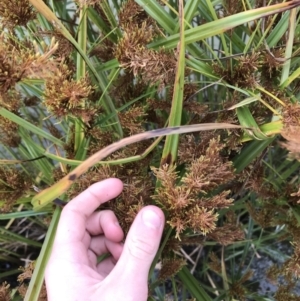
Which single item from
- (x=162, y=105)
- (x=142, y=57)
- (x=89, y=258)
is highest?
(x=142, y=57)

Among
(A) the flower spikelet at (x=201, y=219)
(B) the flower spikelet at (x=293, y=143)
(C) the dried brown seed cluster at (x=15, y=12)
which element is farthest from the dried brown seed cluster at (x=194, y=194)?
(C) the dried brown seed cluster at (x=15, y=12)

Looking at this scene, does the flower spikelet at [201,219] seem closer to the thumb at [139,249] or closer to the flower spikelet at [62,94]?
the thumb at [139,249]

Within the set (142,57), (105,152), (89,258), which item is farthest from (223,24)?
(89,258)

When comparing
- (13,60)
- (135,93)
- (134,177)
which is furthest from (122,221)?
(13,60)

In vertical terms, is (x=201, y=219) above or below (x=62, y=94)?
below

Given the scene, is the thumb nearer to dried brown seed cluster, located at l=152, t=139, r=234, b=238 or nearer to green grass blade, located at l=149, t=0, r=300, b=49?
dried brown seed cluster, located at l=152, t=139, r=234, b=238

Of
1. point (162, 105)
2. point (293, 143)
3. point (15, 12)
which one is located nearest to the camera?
point (293, 143)

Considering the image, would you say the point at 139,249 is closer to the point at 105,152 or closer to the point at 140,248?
the point at 140,248

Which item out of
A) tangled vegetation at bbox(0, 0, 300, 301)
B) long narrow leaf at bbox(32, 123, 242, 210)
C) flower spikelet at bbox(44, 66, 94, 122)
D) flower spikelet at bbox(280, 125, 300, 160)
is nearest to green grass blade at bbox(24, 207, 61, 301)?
tangled vegetation at bbox(0, 0, 300, 301)
